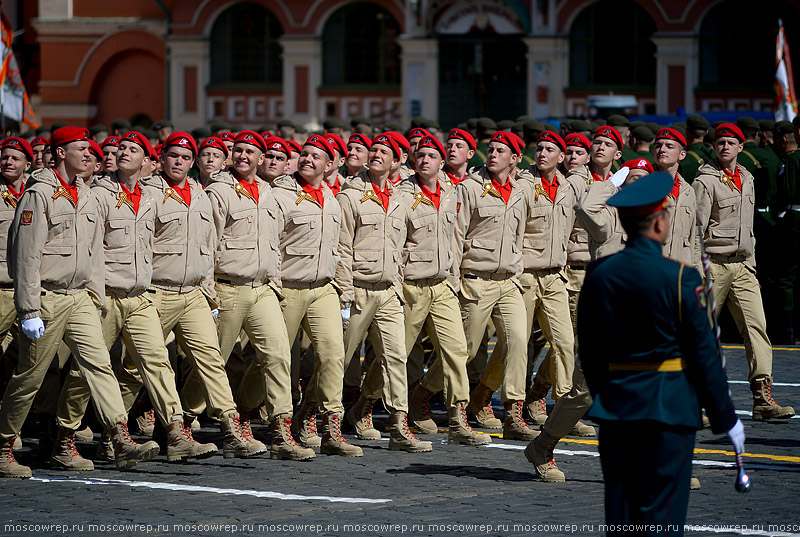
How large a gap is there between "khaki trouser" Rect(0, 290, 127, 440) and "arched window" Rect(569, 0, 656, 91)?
2579 centimetres

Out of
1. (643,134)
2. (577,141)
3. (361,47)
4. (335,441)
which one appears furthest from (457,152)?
(361,47)

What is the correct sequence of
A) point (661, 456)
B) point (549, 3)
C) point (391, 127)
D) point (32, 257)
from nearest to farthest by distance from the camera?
1. point (661, 456)
2. point (32, 257)
3. point (391, 127)
4. point (549, 3)

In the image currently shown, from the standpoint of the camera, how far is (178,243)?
9.86m

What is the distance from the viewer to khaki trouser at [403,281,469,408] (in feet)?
34.0

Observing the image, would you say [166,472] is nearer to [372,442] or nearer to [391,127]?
[372,442]

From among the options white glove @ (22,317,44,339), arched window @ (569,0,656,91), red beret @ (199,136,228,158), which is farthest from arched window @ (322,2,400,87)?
white glove @ (22,317,44,339)

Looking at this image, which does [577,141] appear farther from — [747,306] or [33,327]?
[33,327]

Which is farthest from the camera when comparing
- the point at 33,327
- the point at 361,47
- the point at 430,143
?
the point at 361,47

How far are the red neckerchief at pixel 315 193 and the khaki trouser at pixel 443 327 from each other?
92cm

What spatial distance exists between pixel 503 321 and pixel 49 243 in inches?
131

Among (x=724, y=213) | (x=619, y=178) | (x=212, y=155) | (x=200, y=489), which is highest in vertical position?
(x=212, y=155)

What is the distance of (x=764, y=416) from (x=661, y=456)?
216 inches

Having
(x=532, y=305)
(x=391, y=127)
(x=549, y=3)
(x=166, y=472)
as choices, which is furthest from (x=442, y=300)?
(x=549, y=3)

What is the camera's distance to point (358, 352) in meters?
11.2
